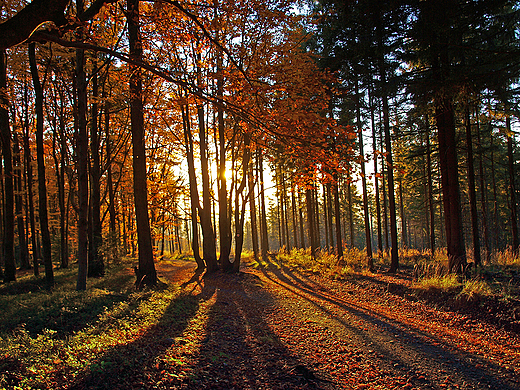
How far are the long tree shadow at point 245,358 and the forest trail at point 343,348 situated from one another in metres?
0.01

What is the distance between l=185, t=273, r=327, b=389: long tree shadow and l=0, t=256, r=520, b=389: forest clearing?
2 centimetres

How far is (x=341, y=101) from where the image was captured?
55.8 feet

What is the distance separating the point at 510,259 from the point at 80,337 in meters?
16.4

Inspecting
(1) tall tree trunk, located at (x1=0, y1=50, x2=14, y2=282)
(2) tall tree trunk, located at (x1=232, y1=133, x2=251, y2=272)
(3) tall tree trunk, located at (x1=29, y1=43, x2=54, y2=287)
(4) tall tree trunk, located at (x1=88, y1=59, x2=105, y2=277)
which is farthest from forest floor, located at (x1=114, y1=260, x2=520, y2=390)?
(1) tall tree trunk, located at (x1=0, y1=50, x2=14, y2=282)

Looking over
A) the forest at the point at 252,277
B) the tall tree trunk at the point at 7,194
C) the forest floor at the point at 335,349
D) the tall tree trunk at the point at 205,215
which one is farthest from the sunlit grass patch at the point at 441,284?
the tall tree trunk at the point at 7,194

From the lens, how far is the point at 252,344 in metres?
4.80

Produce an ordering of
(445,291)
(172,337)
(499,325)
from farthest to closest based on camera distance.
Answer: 1. (445,291)
2. (499,325)
3. (172,337)

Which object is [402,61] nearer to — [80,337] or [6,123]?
[80,337]

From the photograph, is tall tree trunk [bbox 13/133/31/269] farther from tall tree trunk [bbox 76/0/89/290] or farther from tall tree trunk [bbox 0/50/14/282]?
tall tree trunk [bbox 76/0/89/290]

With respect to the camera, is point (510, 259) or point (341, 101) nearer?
point (510, 259)

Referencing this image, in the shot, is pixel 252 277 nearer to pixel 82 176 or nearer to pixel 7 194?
pixel 82 176

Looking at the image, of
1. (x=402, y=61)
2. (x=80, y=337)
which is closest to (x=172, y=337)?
(x=80, y=337)

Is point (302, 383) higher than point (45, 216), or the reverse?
point (45, 216)

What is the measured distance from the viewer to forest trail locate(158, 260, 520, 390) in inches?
143
